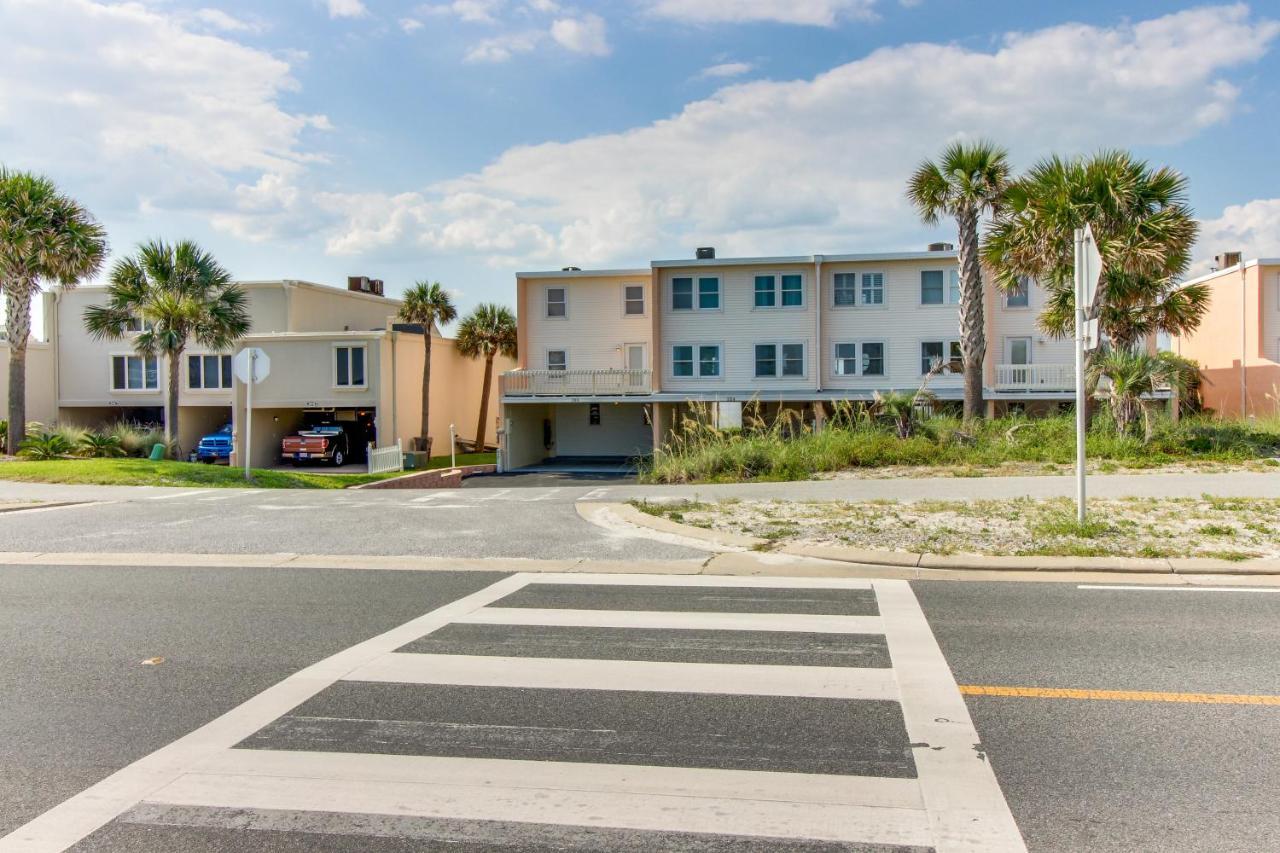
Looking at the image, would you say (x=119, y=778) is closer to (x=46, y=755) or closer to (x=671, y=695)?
(x=46, y=755)

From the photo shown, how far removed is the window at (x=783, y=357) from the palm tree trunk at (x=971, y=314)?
36.3 ft

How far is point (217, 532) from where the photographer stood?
11.7 metres

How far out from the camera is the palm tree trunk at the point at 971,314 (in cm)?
2459

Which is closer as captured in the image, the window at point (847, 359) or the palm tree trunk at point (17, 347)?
the palm tree trunk at point (17, 347)

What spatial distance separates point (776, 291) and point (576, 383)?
8.34 m

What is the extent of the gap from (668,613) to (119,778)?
394 cm

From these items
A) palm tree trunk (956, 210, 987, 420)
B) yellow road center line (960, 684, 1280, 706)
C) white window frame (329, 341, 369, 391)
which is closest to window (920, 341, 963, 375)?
palm tree trunk (956, 210, 987, 420)

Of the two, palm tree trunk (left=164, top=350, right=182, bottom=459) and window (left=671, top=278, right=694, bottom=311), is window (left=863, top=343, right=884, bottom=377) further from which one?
palm tree trunk (left=164, top=350, right=182, bottom=459)

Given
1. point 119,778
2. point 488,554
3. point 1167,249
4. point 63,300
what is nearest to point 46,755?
point 119,778

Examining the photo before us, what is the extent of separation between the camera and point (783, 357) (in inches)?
1425

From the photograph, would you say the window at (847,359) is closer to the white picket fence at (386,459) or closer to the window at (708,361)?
the window at (708,361)

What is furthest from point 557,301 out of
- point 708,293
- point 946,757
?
point 946,757

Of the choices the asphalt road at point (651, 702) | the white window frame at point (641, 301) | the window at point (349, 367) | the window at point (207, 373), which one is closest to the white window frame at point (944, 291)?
the white window frame at point (641, 301)

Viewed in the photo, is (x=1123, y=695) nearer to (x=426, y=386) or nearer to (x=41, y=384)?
(x=426, y=386)
